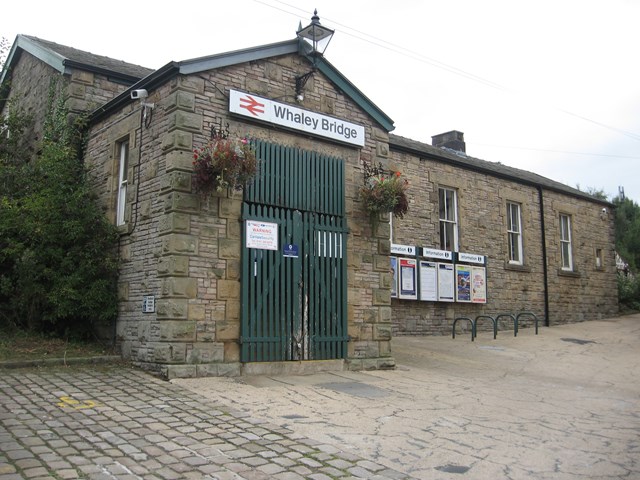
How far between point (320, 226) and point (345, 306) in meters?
1.50

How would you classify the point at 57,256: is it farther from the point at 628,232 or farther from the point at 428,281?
the point at 628,232

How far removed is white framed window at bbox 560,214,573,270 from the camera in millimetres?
20203

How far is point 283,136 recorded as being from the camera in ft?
33.9

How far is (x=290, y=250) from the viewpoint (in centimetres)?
994

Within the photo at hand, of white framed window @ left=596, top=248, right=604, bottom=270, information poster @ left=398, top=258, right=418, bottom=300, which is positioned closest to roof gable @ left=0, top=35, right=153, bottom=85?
information poster @ left=398, top=258, right=418, bottom=300

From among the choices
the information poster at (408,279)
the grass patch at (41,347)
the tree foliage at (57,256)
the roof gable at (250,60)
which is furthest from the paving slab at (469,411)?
the roof gable at (250,60)

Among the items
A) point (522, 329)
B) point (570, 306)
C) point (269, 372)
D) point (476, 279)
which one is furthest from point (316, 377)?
point (570, 306)

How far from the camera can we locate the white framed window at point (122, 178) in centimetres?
1061

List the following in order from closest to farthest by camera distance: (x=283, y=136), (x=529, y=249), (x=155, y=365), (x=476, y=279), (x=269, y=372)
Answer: (x=155, y=365), (x=269, y=372), (x=283, y=136), (x=476, y=279), (x=529, y=249)

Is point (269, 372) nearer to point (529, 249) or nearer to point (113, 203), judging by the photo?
point (113, 203)

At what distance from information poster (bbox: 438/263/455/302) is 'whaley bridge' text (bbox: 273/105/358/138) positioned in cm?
592

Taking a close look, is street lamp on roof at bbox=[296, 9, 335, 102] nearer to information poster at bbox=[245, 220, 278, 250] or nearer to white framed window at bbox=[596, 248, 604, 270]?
information poster at bbox=[245, 220, 278, 250]

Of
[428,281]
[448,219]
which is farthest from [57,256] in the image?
[448,219]

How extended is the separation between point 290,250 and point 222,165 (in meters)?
2.03
